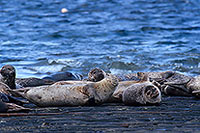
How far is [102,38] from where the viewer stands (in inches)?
698

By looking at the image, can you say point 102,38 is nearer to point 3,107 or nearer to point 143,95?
point 143,95

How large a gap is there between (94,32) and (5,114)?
1528 centimetres

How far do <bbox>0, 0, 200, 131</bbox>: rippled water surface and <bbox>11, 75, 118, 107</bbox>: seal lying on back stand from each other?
211mm

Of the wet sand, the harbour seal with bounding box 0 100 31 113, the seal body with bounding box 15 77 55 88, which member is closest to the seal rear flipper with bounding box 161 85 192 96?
the wet sand

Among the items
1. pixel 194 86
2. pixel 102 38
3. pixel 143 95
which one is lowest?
pixel 102 38

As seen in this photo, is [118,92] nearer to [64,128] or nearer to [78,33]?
[64,128]

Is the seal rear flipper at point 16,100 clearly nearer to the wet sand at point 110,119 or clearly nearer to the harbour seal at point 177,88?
the wet sand at point 110,119

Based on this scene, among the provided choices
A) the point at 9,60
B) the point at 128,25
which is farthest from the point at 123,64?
the point at 128,25

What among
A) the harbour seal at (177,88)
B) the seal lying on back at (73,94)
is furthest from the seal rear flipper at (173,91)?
the seal lying on back at (73,94)

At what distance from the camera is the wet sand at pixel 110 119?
3.87 meters

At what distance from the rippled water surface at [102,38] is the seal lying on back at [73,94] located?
21 centimetres

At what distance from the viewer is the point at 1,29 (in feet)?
71.1

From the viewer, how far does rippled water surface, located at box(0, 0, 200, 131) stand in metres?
11.8

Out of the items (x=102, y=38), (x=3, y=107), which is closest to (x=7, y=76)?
(x=3, y=107)
